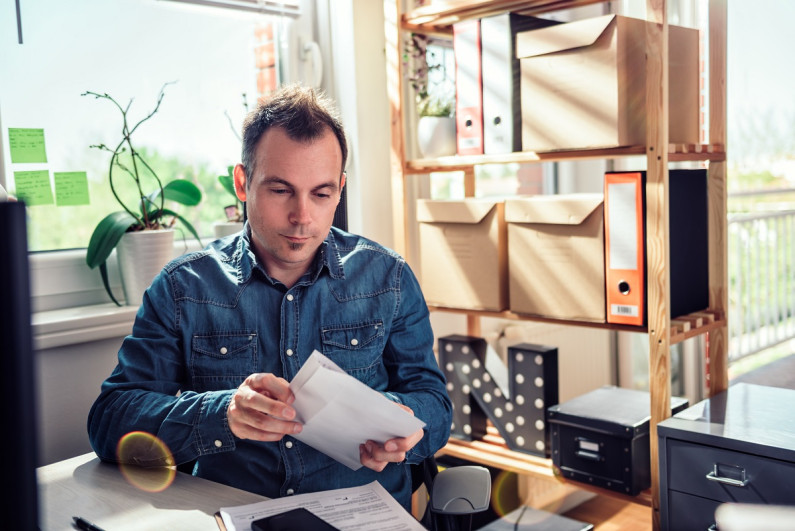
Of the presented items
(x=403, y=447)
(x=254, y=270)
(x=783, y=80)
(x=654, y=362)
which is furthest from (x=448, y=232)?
(x=783, y=80)

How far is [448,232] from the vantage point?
2.17 m

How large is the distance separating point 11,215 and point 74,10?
5.48ft

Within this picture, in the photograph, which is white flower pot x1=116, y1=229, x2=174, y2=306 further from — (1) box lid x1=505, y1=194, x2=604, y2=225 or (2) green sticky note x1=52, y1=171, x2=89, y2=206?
(1) box lid x1=505, y1=194, x2=604, y2=225

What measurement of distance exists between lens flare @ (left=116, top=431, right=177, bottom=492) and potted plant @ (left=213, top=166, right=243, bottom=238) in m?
0.89

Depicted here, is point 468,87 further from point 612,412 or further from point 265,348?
point 265,348

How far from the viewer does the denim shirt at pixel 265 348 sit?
1325mm

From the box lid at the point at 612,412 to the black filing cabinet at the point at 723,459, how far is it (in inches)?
5.9

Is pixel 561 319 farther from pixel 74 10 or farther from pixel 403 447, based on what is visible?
pixel 74 10

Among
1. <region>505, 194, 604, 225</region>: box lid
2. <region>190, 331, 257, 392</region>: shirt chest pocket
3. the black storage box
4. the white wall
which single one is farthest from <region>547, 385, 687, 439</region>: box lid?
the white wall

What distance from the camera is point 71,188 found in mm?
1911

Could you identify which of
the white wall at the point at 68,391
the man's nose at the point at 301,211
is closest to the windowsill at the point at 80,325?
the white wall at the point at 68,391

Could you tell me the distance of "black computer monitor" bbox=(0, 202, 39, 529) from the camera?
475 mm

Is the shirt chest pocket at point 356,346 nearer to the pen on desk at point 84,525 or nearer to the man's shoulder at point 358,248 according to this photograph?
the man's shoulder at point 358,248

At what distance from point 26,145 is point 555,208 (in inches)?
52.0
